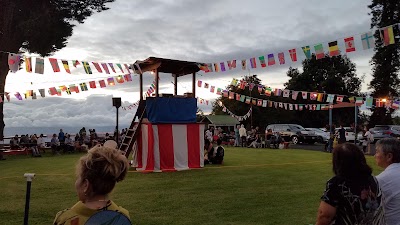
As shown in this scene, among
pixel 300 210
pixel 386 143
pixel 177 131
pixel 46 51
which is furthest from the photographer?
pixel 46 51

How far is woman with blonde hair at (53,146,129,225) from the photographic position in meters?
2.13

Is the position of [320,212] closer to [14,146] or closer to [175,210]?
[175,210]

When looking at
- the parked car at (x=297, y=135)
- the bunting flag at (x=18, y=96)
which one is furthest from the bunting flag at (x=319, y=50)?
the parked car at (x=297, y=135)

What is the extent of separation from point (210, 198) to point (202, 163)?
5.70 metres

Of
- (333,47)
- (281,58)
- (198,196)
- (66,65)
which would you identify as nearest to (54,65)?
(66,65)

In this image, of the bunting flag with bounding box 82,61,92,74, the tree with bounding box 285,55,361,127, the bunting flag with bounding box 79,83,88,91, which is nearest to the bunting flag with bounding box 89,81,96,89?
the bunting flag with bounding box 79,83,88,91

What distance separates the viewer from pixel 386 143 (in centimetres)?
380

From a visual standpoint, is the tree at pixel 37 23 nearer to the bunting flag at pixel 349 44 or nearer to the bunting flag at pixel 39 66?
the bunting flag at pixel 39 66

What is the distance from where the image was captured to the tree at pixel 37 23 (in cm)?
2219

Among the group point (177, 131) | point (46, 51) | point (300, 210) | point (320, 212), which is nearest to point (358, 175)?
point (320, 212)

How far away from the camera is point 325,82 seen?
5441 cm

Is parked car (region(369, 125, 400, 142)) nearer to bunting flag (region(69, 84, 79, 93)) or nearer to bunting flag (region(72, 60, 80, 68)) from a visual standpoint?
bunting flag (region(69, 84, 79, 93))

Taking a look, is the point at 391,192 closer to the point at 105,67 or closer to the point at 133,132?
the point at 133,132

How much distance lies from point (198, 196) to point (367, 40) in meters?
6.56
